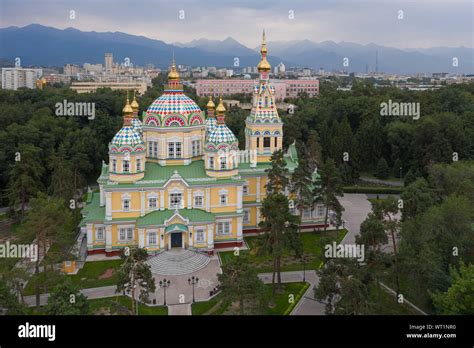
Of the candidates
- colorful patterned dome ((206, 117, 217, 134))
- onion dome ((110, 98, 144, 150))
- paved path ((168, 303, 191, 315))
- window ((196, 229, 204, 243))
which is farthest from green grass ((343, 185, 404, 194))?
paved path ((168, 303, 191, 315))

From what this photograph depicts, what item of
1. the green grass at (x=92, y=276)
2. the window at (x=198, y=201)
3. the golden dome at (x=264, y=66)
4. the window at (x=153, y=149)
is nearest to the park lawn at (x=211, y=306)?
the green grass at (x=92, y=276)

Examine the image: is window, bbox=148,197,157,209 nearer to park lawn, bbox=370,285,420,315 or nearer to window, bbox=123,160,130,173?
window, bbox=123,160,130,173

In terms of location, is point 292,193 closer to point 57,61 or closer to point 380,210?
point 380,210

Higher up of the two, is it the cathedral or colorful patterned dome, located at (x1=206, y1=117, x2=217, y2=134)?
colorful patterned dome, located at (x1=206, y1=117, x2=217, y2=134)

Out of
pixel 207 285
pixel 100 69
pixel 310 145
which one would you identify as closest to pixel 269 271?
pixel 207 285

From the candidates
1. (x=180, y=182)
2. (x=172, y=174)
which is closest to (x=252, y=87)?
(x=172, y=174)

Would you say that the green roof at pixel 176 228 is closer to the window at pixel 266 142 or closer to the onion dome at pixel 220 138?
the onion dome at pixel 220 138

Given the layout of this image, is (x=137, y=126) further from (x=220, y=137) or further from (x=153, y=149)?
(x=220, y=137)
